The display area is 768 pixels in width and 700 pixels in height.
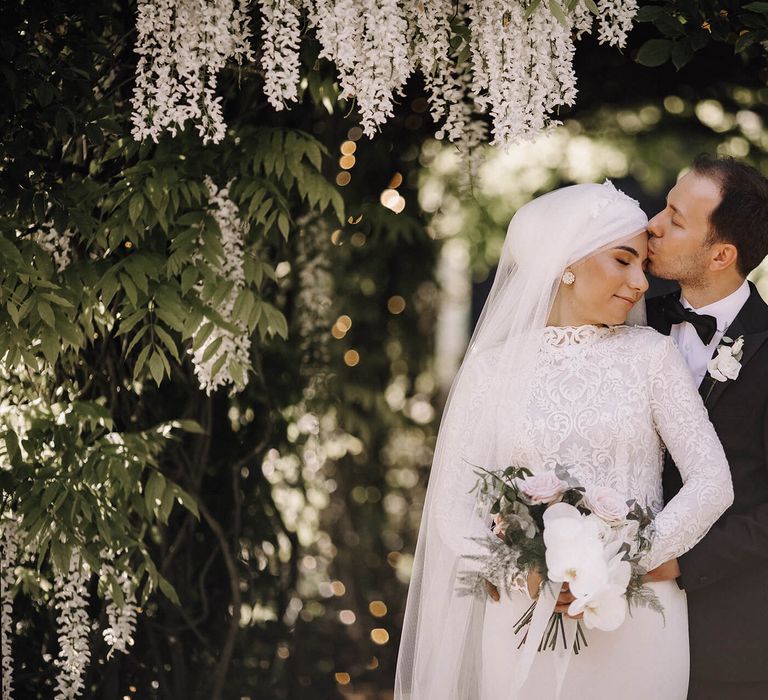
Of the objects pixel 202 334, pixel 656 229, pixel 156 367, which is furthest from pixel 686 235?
pixel 156 367

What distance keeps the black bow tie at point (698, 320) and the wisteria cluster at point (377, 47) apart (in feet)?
2.36

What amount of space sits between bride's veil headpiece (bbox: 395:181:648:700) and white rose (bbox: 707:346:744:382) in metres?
0.25

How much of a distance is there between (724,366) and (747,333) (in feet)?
0.66

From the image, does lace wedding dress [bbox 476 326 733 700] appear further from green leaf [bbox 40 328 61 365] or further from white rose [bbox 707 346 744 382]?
green leaf [bbox 40 328 61 365]

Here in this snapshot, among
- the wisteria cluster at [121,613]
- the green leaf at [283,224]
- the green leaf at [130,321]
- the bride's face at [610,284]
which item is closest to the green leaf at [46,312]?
the green leaf at [130,321]

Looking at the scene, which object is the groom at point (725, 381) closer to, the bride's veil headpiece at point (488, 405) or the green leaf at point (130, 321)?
the bride's veil headpiece at point (488, 405)

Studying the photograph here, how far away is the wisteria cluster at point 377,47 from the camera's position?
9.01 feet

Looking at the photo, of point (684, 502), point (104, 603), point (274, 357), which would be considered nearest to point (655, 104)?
point (274, 357)

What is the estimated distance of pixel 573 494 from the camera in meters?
2.05

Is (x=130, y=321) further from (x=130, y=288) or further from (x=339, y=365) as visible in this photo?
(x=339, y=365)

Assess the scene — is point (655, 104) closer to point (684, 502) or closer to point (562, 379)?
point (562, 379)

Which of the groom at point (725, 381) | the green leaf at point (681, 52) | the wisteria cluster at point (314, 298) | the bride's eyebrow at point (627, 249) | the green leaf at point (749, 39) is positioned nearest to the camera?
the groom at point (725, 381)

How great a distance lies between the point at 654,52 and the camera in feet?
9.29

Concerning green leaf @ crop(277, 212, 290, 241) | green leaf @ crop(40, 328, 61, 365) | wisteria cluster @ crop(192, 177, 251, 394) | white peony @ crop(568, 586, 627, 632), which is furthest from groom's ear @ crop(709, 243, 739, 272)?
green leaf @ crop(40, 328, 61, 365)
